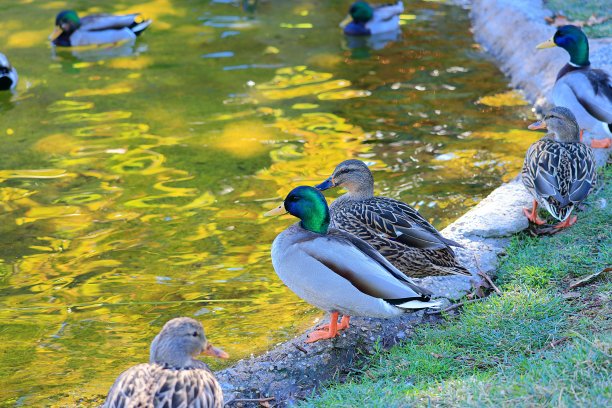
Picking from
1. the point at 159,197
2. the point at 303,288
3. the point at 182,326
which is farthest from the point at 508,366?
the point at 159,197

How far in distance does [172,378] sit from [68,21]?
862cm

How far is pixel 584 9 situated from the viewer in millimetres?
10367

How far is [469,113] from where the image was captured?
8.80 meters

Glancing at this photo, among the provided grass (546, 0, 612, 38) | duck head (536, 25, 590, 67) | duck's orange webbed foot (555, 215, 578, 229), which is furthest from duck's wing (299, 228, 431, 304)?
grass (546, 0, 612, 38)

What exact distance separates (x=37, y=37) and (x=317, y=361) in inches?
333

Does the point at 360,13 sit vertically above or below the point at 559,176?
below

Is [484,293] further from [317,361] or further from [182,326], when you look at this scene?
[182,326]

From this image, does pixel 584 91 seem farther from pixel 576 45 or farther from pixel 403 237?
pixel 403 237

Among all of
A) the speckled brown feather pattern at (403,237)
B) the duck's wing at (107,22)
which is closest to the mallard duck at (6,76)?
the duck's wing at (107,22)

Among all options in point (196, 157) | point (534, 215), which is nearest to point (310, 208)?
point (534, 215)

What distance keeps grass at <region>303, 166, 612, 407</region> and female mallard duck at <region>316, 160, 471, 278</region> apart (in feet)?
1.09

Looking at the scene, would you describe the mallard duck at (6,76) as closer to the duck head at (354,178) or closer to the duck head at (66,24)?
the duck head at (66,24)

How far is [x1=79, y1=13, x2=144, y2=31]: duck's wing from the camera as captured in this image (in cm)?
1139

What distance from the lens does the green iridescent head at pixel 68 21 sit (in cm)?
1122
